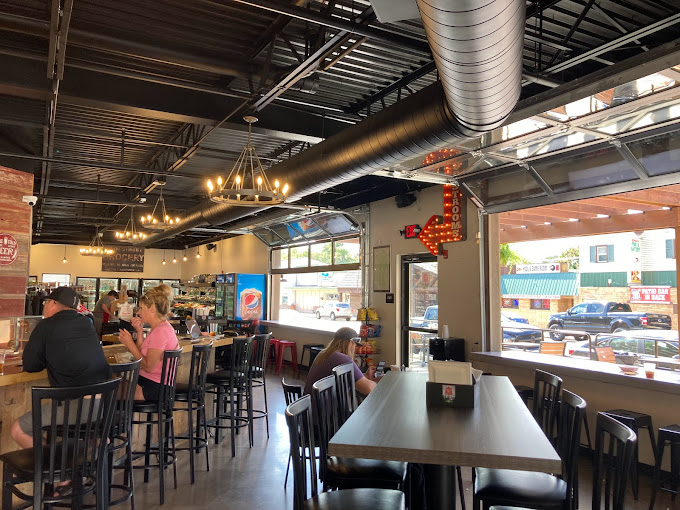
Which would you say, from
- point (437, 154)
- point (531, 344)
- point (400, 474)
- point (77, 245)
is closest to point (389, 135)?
point (437, 154)

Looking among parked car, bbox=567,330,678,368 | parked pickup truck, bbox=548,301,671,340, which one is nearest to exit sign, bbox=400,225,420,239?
parked pickup truck, bbox=548,301,671,340

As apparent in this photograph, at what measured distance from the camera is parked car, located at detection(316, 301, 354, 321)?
38.2 feet

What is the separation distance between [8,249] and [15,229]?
0.31 m

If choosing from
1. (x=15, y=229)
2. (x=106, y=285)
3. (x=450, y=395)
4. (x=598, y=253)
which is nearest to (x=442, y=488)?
(x=450, y=395)

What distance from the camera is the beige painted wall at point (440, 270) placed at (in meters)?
7.04

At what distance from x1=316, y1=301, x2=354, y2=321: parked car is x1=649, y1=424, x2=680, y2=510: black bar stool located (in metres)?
7.42

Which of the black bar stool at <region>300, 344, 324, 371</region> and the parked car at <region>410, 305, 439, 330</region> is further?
A: the black bar stool at <region>300, 344, 324, 371</region>

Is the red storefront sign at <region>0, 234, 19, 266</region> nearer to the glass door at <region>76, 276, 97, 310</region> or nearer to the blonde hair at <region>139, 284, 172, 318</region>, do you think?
the blonde hair at <region>139, 284, 172, 318</region>

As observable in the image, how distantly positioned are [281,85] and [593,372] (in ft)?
13.9

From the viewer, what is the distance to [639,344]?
650cm

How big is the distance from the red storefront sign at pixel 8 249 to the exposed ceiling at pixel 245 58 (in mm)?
1322

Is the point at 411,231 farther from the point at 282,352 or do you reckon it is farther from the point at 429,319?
the point at 282,352

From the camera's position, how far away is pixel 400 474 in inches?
114

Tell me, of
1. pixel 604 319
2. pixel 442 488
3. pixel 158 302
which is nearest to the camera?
pixel 442 488
